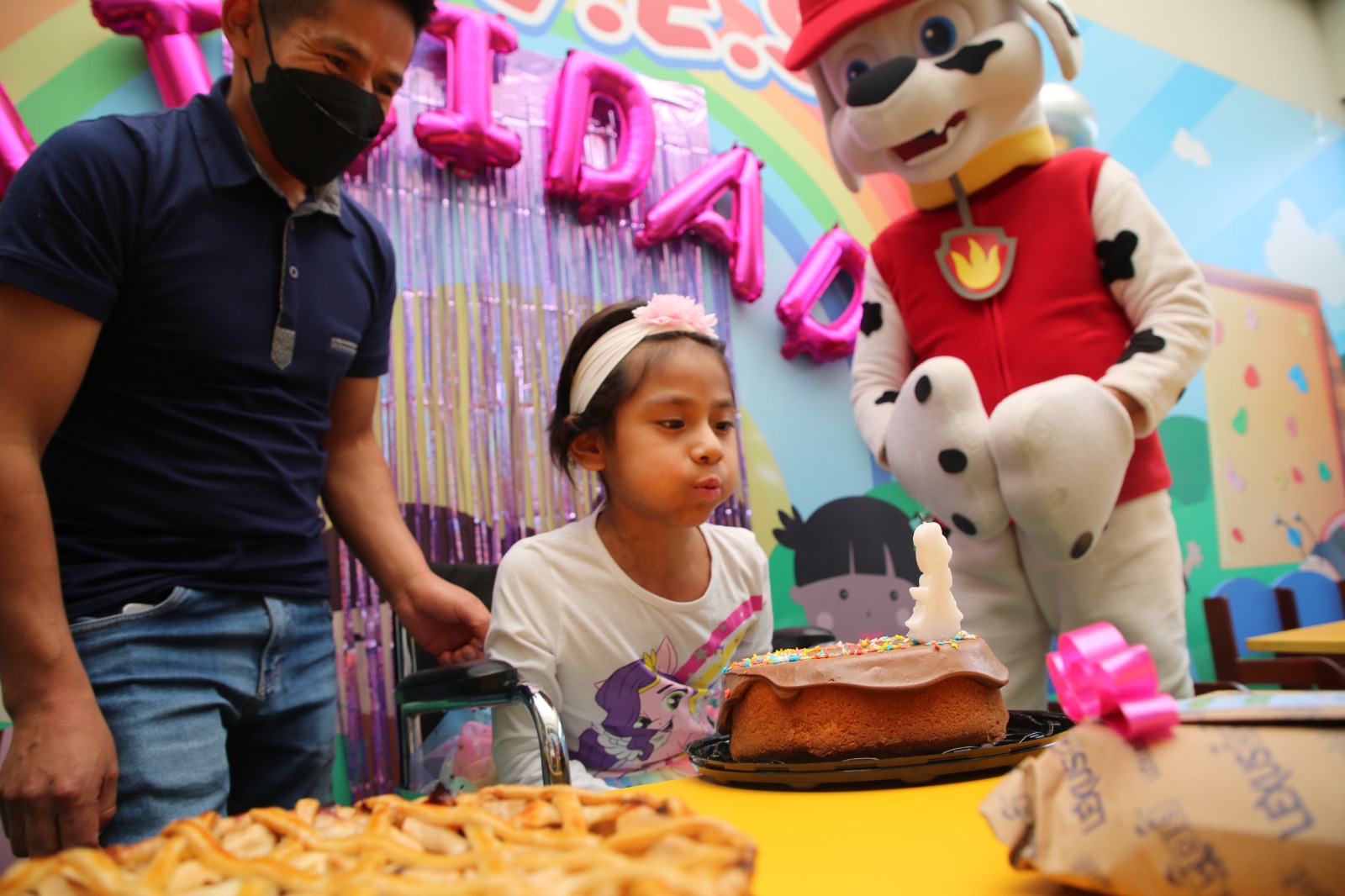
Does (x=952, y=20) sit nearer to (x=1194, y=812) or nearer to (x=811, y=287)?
(x=811, y=287)

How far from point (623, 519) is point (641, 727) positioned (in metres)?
0.36

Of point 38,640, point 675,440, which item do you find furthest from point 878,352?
point 38,640

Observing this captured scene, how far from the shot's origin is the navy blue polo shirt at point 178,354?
46.1 inches

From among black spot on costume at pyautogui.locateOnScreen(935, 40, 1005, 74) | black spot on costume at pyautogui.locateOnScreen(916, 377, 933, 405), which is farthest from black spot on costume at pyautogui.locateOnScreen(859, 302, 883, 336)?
black spot on costume at pyautogui.locateOnScreen(935, 40, 1005, 74)

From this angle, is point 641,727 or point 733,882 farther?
point 641,727

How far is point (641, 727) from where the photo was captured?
1422mm

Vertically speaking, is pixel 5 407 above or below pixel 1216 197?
below

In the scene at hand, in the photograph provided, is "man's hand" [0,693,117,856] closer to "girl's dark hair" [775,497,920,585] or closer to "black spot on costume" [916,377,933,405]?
"black spot on costume" [916,377,933,405]

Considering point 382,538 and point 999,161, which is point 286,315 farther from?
point 999,161

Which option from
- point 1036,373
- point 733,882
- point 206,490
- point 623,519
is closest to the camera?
point 733,882

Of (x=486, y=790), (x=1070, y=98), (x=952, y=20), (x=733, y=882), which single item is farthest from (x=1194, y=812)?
(x=1070, y=98)

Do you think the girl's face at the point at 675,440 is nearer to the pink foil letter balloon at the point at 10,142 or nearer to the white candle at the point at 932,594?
the white candle at the point at 932,594

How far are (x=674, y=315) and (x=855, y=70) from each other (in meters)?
0.93

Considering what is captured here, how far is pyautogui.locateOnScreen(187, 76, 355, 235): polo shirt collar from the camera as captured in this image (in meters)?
1.36
